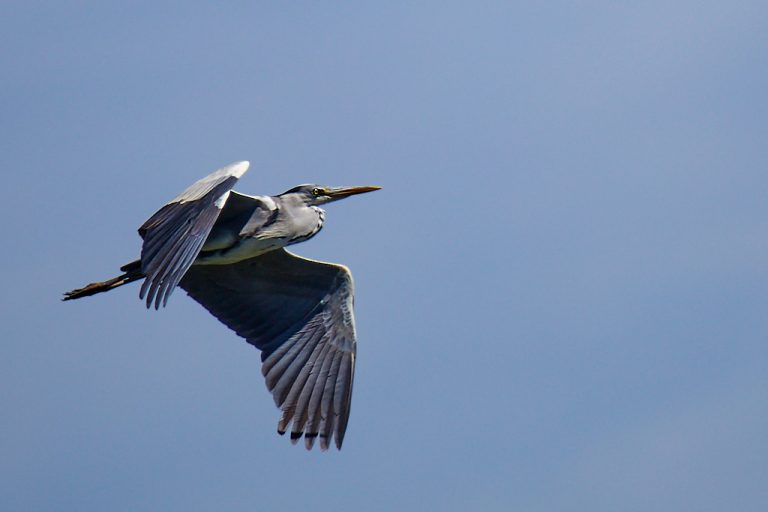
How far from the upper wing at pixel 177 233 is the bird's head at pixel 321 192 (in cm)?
118

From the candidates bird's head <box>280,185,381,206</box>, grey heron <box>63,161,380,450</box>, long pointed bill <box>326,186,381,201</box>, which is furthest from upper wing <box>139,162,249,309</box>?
long pointed bill <box>326,186,381,201</box>

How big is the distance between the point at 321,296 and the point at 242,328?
665 millimetres

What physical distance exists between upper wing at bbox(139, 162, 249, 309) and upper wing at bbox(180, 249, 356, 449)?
51.2 inches

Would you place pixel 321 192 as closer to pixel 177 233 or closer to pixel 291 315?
pixel 291 315

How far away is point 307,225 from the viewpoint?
10.9 meters

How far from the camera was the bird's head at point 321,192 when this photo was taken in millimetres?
11227

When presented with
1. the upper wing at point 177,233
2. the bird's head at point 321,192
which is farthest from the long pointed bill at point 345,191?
the upper wing at point 177,233

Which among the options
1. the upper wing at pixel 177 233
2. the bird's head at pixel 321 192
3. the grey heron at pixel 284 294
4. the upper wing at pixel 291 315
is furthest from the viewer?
the bird's head at pixel 321 192

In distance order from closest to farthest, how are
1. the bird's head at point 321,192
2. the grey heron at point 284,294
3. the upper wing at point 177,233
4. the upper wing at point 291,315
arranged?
1. the upper wing at point 177,233
2. the grey heron at point 284,294
3. the upper wing at point 291,315
4. the bird's head at point 321,192

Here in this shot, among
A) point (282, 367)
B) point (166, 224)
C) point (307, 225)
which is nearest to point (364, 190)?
point (307, 225)

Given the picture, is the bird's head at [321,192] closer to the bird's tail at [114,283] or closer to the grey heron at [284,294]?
the grey heron at [284,294]

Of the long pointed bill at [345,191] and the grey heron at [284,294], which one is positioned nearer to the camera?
the grey heron at [284,294]

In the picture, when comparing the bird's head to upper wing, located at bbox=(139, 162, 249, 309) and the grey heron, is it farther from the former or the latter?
upper wing, located at bbox=(139, 162, 249, 309)

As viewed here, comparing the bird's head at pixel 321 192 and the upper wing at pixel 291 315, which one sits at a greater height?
the bird's head at pixel 321 192
